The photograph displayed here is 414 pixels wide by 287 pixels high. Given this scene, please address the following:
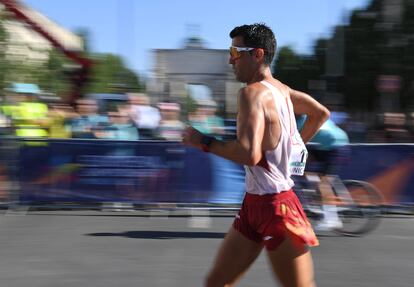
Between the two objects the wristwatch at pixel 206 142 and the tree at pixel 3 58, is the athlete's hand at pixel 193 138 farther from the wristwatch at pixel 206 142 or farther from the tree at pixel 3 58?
the tree at pixel 3 58

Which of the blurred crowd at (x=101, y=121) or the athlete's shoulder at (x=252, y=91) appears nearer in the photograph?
the athlete's shoulder at (x=252, y=91)

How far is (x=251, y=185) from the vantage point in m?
3.42

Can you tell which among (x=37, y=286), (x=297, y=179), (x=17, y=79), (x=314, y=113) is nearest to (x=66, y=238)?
(x=37, y=286)

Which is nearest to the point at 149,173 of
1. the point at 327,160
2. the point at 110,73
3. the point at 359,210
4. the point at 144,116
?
the point at 144,116

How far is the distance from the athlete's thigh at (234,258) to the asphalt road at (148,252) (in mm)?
1952

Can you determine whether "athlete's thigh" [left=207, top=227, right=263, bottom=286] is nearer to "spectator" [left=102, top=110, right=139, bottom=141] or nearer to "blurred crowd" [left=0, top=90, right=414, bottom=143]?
"blurred crowd" [left=0, top=90, right=414, bottom=143]

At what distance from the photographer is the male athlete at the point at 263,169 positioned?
3.20m

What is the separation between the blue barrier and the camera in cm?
936

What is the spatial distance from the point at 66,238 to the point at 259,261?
89.7 inches

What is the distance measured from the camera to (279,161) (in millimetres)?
3350

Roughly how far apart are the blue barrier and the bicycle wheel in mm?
1489

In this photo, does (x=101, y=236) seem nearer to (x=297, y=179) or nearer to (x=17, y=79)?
(x=297, y=179)

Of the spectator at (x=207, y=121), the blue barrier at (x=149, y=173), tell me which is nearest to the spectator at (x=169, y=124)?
the spectator at (x=207, y=121)

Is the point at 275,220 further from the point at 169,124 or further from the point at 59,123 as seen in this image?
the point at 59,123
